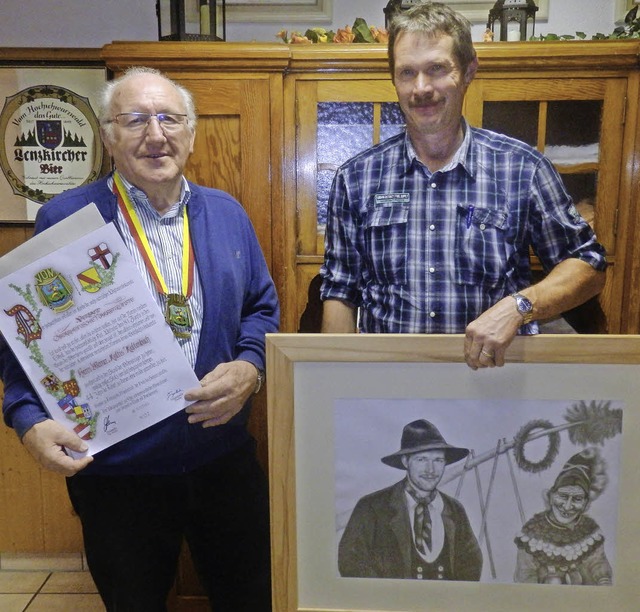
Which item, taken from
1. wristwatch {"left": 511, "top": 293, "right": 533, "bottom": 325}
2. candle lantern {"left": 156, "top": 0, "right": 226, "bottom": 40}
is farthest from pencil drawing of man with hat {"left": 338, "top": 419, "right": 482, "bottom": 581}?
candle lantern {"left": 156, "top": 0, "right": 226, "bottom": 40}

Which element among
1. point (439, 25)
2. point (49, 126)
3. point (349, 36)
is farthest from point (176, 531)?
point (49, 126)

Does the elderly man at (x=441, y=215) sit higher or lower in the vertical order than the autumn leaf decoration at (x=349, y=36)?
lower

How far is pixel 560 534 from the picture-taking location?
84cm

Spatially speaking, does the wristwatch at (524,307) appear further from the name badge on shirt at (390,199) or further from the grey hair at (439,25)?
the grey hair at (439,25)

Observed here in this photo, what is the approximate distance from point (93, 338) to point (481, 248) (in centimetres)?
68

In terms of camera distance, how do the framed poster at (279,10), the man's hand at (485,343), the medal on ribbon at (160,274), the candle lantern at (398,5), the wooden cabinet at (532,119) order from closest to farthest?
the man's hand at (485,343) → the medal on ribbon at (160,274) → the wooden cabinet at (532,119) → the candle lantern at (398,5) → the framed poster at (279,10)

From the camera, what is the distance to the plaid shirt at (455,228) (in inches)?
43.9

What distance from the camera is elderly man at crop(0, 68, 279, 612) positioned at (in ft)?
3.63

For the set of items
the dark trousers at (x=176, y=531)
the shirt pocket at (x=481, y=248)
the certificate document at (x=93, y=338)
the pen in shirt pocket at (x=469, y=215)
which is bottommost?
the dark trousers at (x=176, y=531)

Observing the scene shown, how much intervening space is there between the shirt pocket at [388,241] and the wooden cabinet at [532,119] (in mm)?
561

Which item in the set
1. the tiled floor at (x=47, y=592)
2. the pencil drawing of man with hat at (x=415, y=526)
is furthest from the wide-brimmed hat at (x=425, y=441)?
the tiled floor at (x=47, y=592)
